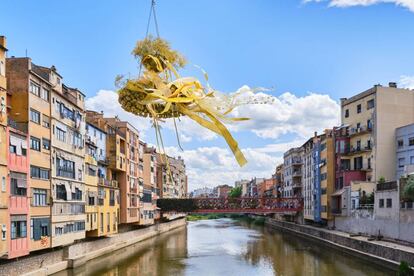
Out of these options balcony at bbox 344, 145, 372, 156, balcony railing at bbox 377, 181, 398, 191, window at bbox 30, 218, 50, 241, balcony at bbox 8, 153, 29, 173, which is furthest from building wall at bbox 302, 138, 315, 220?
balcony at bbox 8, 153, 29, 173

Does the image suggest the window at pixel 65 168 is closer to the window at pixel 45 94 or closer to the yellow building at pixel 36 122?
the yellow building at pixel 36 122

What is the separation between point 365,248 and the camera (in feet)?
107

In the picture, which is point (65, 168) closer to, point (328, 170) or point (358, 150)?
point (358, 150)

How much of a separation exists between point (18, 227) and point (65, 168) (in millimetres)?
6864

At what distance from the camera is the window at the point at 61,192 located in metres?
27.1

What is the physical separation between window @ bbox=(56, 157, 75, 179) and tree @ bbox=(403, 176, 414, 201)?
67.7ft

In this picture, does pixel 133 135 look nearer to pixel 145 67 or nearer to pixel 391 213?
pixel 391 213

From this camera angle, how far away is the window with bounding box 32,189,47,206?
24289mm

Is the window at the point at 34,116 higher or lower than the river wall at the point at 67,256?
higher

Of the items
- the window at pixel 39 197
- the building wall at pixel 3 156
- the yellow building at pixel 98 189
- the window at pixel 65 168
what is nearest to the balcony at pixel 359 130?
the yellow building at pixel 98 189

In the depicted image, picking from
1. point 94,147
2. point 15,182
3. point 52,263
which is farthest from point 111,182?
point 15,182

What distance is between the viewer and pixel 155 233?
56.7 metres

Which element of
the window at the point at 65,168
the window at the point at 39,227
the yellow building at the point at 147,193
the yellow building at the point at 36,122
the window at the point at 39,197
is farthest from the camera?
the yellow building at the point at 147,193

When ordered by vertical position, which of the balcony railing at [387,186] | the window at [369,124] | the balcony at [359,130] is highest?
the window at [369,124]
